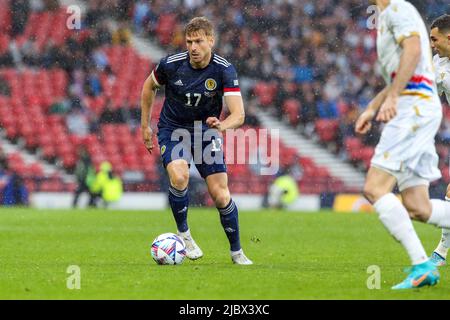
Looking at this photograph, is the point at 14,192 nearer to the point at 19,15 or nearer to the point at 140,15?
the point at 19,15

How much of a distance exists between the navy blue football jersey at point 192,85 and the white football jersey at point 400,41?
220cm

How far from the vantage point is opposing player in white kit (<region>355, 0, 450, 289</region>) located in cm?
689

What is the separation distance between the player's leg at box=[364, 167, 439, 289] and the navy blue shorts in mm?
2383

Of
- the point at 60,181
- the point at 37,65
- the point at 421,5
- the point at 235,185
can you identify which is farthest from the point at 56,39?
the point at 421,5

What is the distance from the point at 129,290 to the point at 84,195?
675 inches

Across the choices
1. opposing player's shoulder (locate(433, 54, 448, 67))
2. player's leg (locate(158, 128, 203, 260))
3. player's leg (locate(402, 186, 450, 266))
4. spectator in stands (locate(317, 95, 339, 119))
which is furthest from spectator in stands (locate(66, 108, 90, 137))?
player's leg (locate(402, 186, 450, 266))

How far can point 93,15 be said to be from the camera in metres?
27.9

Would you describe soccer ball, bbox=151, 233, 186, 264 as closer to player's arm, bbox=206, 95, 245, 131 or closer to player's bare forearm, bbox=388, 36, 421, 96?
player's arm, bbox=206, 95, 245, 131

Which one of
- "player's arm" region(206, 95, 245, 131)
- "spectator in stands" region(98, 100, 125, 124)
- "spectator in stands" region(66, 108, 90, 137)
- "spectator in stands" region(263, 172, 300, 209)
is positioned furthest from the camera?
"spectator in stands" region(98, 100, 125, 124)

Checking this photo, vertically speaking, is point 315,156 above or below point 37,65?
below

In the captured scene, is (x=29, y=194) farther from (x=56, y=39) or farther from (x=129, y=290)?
(x=129, y=290)

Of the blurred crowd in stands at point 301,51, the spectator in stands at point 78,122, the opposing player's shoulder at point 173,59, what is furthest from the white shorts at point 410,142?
the spectator in stands at point 78,122

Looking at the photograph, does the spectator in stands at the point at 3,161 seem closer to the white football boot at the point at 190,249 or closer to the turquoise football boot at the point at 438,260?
the white football boot at the point at 190,249

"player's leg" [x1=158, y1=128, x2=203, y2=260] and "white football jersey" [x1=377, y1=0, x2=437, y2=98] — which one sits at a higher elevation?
"white football jersey" [x1=377, y1=0, x2=437, y2=98]
